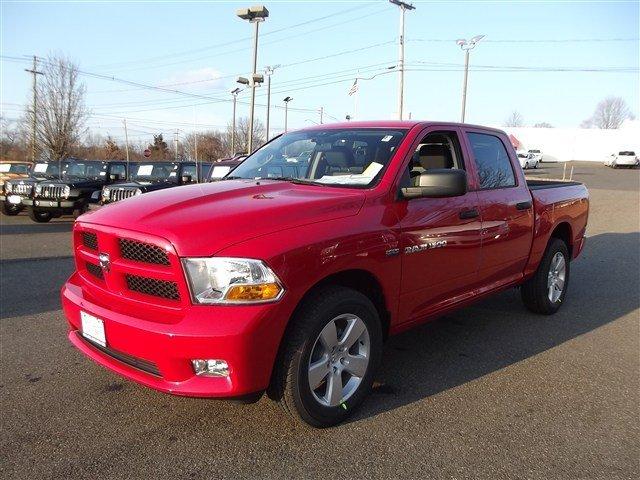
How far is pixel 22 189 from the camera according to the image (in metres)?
13.0

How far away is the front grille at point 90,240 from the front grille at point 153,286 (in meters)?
0.40

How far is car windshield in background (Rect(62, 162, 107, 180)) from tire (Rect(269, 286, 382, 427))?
1227 centimetres

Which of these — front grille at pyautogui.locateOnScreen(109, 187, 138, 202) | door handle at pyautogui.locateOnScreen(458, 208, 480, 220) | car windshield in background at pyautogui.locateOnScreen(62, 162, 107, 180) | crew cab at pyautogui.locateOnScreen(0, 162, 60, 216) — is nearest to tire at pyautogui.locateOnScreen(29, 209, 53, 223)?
crew cab at pyautogui.locateOnScreen(0, 162, 60, 216)

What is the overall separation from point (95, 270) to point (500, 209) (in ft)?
10.3

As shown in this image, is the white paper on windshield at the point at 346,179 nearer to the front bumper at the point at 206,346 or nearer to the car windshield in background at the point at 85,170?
the front bumper at the point at 206,346

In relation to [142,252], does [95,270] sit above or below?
below

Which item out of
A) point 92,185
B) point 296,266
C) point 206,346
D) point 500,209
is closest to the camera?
point 206,346

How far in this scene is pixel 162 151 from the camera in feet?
218

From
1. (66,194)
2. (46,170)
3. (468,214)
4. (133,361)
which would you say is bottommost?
(133,361)

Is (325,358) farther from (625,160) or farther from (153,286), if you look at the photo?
(625,160)

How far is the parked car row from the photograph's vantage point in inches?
446

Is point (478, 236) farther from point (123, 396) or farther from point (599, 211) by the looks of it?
point (599, 211)

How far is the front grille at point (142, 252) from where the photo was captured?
103 inches

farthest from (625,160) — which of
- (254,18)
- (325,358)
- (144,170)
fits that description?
(325,358)
